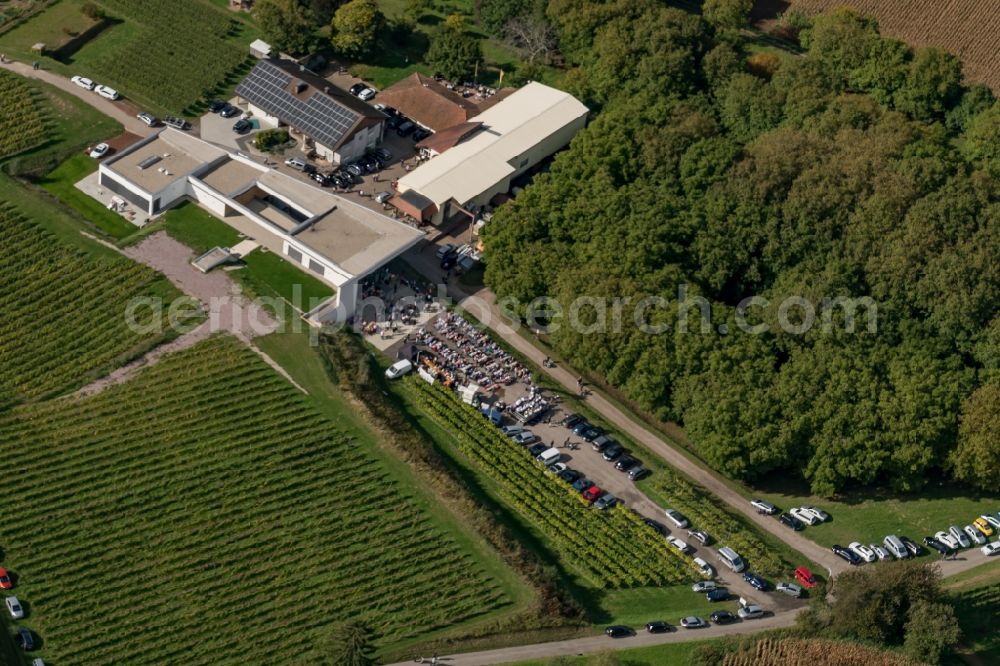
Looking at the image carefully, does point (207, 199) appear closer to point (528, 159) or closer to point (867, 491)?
point (528, 159)

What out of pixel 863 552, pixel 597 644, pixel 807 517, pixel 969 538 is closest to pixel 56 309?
pixel 597 644

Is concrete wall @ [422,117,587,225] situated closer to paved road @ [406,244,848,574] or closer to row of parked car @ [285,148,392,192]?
paved road @ [406,244,848,574]

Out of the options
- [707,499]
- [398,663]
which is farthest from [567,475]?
[398,663]

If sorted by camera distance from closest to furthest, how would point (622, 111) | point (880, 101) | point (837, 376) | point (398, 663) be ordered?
point (398, 663) → point (837, 376) → point (622, 111) → point (880, 101)

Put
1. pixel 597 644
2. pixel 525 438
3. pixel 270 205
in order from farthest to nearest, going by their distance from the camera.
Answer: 1. pixel 270 205
2. pixel 525 438
3. pixel 597 644

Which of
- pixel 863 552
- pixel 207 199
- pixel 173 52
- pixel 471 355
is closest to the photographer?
pixel 863 552

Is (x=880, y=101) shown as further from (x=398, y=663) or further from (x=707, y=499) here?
(x=398, y=663)

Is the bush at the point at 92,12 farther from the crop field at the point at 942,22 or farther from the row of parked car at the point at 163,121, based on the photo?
the crop field at the point at 942,22

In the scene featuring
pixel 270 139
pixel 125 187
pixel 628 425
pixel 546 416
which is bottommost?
pixel 546 416

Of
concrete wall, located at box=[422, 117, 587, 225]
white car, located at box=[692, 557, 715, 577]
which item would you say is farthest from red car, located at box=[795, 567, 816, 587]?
concrete wall, located at box=[422, 117, 587, 225]
